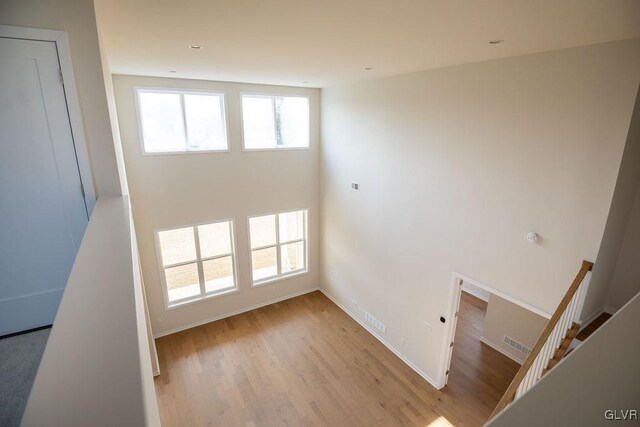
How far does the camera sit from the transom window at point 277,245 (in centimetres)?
687

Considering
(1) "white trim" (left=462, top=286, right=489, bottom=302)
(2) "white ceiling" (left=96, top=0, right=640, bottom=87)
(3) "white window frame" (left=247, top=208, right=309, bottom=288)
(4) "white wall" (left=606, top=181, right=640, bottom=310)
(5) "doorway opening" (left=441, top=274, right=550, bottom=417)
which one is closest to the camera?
(2) "white ceiling" (left=96, top=0, right=640, bottom=87)

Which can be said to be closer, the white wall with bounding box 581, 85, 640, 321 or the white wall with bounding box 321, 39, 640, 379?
the white wall with bounding box 581, 85, 640, 321

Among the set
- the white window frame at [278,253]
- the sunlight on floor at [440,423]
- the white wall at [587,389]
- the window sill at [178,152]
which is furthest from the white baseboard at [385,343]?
the white wall at [587,389]

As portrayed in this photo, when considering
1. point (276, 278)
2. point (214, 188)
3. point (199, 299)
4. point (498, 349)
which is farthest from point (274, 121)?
Result: point (498, 349)

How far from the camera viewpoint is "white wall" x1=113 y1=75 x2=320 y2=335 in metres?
5.35

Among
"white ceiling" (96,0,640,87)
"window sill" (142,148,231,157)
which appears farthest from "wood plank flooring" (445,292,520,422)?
"window sill" (142,148,231,157)

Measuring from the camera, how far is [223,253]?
6.52 metres

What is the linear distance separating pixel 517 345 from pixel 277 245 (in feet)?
16.6

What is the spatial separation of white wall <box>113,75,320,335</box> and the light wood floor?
749 mm

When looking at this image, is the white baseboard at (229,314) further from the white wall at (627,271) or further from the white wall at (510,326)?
the white wall at (627,271)

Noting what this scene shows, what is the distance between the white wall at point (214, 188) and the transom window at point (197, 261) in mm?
175

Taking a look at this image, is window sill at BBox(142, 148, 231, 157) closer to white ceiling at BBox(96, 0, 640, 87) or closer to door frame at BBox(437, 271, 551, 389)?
white ceiling at BBox(96, 0, 640, 87)

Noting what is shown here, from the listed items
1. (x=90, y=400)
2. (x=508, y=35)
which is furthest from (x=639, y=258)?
(x=90, y=400)

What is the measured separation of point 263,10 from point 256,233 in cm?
518
